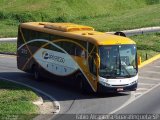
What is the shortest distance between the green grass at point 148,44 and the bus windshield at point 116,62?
10.4 metres

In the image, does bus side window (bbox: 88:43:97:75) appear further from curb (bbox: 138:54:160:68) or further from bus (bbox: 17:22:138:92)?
curb (bbox: 138:54:160:68)

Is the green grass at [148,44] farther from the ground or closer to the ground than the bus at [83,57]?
closer to the ground

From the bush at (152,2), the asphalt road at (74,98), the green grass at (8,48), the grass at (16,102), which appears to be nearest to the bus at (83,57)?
the asphalt road at (74,98)

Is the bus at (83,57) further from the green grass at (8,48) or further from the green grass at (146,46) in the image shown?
the green grass at (8,48)

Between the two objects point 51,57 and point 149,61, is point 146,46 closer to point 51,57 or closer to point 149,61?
point 149,61

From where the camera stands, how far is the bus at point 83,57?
25.7 meters

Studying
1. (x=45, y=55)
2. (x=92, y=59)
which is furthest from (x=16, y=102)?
(x=45, y=55)

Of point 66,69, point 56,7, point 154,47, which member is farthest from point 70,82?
point 56,7

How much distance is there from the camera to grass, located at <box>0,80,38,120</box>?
20.9m

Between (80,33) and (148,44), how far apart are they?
52.5 ft

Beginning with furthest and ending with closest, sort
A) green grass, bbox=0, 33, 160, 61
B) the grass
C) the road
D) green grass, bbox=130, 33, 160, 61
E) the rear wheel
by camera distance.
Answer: green grass, bbox=0, 33, 160, 61 < green grass, bbox=130, 33, 160, 61 < the rear wheel < the road < the grass

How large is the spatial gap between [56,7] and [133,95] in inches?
1705

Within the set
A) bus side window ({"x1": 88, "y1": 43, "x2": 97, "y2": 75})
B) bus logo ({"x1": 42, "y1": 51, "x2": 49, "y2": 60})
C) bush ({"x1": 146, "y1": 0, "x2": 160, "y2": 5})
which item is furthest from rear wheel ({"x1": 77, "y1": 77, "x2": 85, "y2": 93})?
bush ({"x1": 146, "y1": 0, "x2": 160, "y2": 5})

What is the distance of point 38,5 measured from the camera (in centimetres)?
6912
